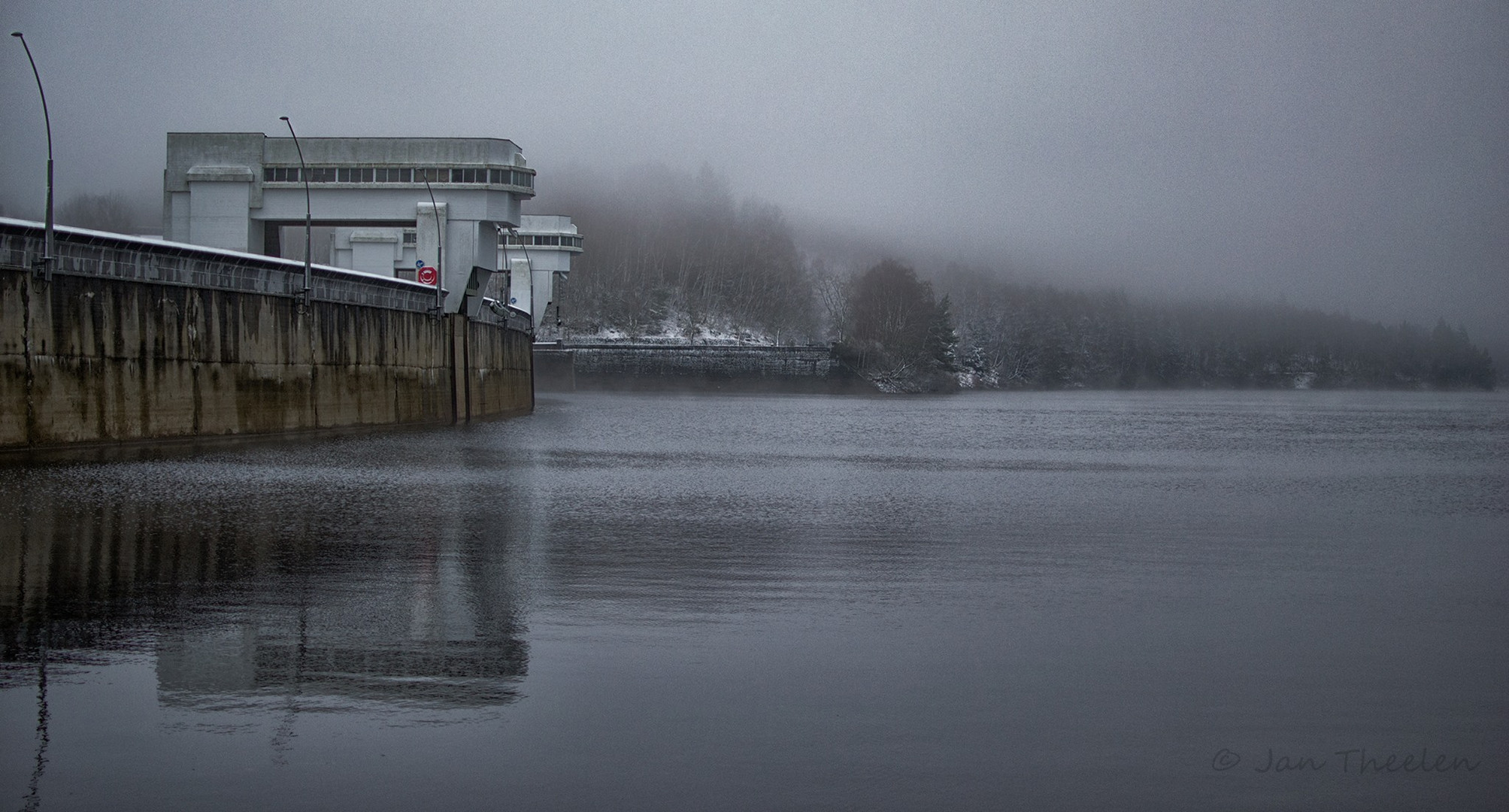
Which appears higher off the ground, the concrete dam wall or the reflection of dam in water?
the concrete dam wall

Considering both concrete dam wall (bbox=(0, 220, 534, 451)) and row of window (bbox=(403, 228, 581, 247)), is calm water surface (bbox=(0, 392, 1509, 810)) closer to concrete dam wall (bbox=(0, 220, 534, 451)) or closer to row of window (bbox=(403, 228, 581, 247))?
concrete dam wall (bbox=(0, 220, 534, 451))

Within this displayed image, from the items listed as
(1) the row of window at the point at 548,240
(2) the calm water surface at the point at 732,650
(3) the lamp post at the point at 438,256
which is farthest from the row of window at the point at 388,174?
(1) the row of window at the point at 548,240

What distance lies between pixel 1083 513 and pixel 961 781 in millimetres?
14262

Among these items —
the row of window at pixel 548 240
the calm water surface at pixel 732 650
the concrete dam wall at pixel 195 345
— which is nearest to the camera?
the calm water surface at pixel 732 650

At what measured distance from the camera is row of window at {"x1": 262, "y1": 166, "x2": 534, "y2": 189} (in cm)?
4856

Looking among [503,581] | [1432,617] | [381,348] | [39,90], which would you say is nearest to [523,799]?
[503,581]

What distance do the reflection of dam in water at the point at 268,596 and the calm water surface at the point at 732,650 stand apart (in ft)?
0.17

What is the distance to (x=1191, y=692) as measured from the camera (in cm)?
841

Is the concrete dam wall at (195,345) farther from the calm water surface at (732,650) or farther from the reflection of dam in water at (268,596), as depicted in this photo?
the reflection of dam in water at (268,596)

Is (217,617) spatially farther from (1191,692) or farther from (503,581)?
(1191,692)

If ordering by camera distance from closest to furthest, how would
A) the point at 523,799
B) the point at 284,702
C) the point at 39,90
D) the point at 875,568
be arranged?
the point at 523,799 → the point at 284,702 → the point at 875,568 → the point at 39,90

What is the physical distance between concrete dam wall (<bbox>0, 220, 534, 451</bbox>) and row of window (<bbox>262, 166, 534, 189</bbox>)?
15.3ft

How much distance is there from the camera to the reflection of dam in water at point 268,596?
8.21 metres

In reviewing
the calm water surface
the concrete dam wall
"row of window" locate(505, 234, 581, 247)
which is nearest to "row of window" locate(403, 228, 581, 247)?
"row of window" locate(505, 234, 581, 247)
